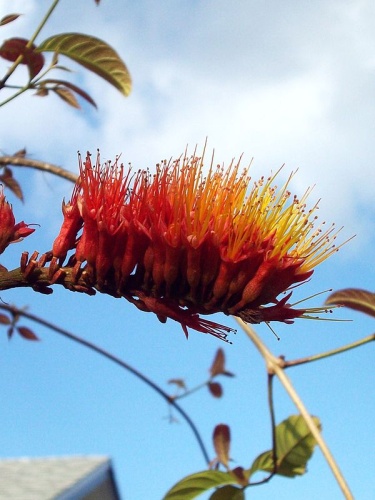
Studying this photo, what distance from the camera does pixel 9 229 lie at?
43.3 inches

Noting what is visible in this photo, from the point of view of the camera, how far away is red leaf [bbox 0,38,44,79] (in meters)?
1.54

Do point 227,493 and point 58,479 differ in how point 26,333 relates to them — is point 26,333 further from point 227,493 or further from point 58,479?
point 58,479

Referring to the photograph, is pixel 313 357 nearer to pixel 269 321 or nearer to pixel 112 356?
pixel 269 321

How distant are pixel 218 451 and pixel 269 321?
2.21 feet

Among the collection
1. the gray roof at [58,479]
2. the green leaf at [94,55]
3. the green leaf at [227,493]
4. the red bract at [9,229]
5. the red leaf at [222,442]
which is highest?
the gray roof at [58,479]

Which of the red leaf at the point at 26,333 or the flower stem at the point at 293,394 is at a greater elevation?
the red leaf at the point at 26,333

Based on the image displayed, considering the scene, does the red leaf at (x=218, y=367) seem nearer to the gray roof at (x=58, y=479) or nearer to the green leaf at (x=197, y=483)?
the green leaf at (x=197, y=483)

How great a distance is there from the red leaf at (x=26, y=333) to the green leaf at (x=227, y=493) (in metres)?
1.11

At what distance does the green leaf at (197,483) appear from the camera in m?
1.35

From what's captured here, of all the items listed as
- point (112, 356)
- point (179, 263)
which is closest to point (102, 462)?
point (112, 356)

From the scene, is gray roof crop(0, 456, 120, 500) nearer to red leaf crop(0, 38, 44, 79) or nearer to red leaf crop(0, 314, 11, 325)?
red leaf crop(0, 314, 11, 325)

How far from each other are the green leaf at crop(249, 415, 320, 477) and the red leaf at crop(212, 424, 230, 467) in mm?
141

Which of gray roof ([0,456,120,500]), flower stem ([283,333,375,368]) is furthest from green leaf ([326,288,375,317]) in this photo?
gray roof ([0,456,120,500])

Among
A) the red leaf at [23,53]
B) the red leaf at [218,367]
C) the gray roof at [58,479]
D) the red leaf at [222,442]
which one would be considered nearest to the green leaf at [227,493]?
the red leaf at [222,442]
